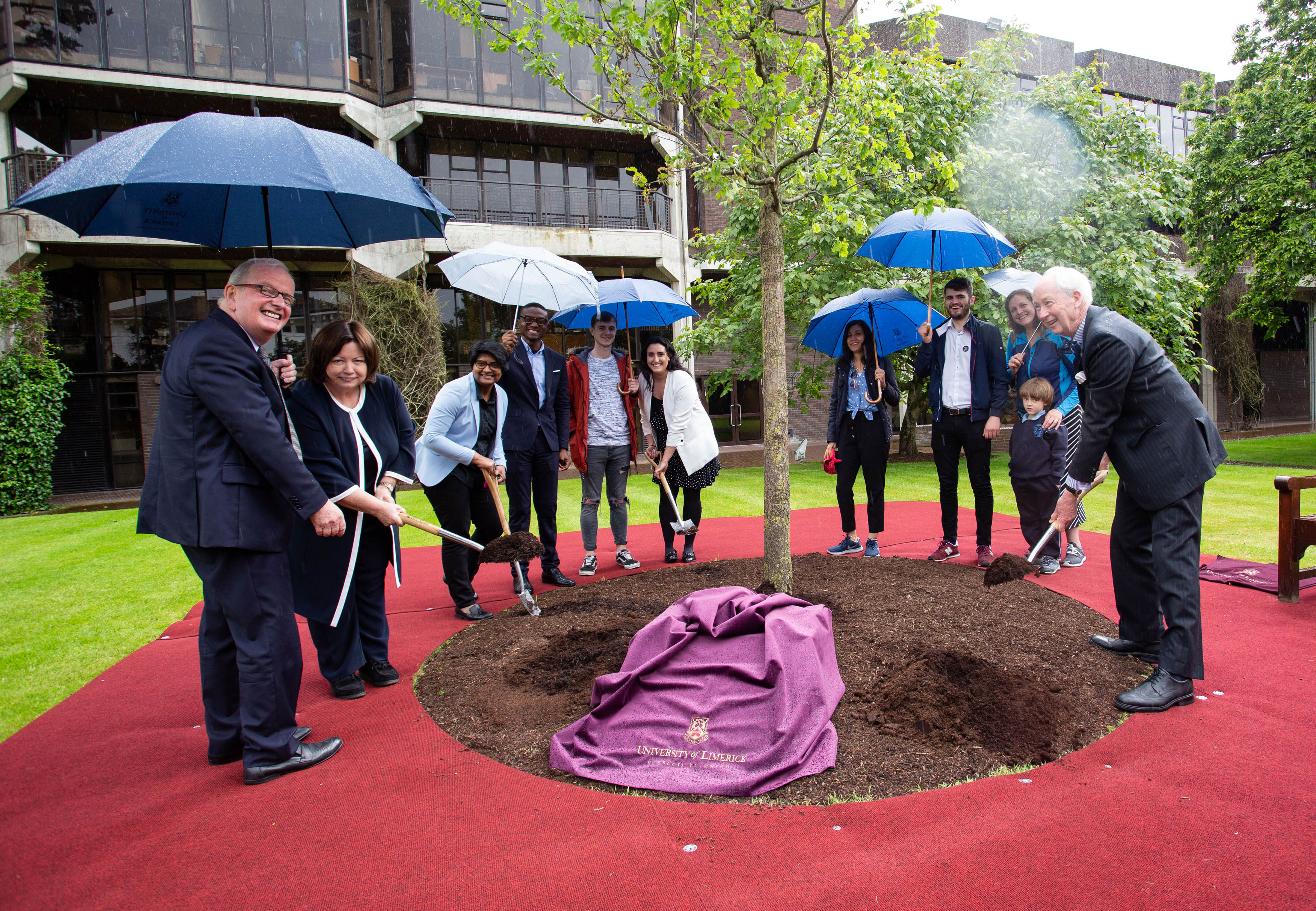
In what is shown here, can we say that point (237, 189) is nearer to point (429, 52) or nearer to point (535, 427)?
point (535, 427)

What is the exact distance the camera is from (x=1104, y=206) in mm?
12867

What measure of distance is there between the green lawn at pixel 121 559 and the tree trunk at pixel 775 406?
11.9ft

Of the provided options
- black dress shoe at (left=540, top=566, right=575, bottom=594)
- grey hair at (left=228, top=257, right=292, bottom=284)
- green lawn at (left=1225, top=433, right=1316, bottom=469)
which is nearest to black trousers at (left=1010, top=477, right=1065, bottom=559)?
black dress shoe at (left=540, top=566, right=575, bottom=594)

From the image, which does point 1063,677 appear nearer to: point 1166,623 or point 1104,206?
point 1166,623

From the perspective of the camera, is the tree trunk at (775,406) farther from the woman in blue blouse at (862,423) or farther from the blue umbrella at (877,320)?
the blue umbrella at (877,320)

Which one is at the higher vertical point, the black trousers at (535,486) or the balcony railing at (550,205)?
the balcony railing at (550,205)

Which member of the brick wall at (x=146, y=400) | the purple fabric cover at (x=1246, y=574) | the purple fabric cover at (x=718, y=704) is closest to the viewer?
the purple fabric cover at (x=718, y=704)

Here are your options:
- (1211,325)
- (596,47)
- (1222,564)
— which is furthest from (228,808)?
(1211,325)

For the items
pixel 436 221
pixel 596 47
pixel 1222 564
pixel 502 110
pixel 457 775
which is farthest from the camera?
pixel 502 110

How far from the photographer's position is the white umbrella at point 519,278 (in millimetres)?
5535

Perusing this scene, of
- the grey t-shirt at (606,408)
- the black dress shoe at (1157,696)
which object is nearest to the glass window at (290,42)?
the grey t-shirt at (606,408)

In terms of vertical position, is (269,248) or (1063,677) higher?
(269,248)

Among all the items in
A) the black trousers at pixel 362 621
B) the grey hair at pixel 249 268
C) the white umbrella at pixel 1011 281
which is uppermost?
the white umbrella at pixel 1011 281

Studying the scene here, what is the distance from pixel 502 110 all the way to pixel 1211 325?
81.4ft
